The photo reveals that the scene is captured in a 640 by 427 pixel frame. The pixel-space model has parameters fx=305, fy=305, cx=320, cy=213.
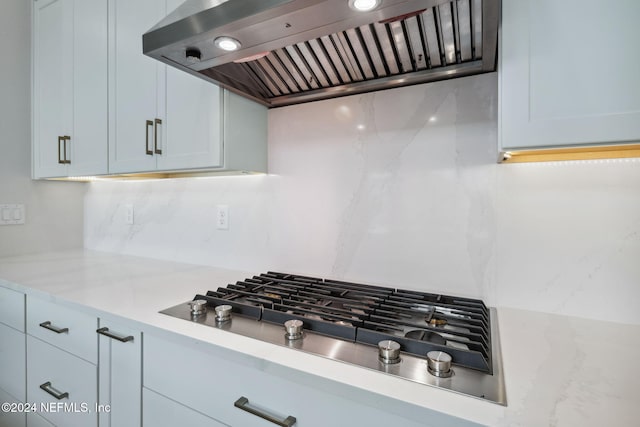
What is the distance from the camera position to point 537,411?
1.62 ft

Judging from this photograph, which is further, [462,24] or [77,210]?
[77,210]

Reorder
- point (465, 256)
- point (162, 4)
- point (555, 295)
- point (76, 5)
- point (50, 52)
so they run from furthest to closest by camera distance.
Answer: point (50, 52) → point (76, 5) → point (162, 4) → point (465, 256) → point (555, 295)

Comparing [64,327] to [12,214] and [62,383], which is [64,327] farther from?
[12,214]

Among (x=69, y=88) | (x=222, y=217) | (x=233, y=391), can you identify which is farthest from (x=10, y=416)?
(x=69, y=88)

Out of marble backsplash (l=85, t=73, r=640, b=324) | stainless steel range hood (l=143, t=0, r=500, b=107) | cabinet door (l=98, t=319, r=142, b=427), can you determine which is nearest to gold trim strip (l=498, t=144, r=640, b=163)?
marble backsplash (l=85, t=73, r=640, b=324)

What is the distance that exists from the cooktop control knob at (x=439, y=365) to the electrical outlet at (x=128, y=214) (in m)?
1.87

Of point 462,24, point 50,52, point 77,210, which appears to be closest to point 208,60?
point 462,24

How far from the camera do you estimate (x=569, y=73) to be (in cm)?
70

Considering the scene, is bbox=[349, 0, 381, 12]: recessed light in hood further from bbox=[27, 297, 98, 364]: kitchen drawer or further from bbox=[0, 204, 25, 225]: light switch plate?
bbox=[0, 204, 25, 225]: light switch plate

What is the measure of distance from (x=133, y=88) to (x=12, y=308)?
105 centimetres

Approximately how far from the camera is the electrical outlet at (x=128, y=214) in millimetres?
1857

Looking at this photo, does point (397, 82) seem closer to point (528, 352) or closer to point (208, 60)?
point (208, 60)

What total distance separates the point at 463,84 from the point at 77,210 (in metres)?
2.41

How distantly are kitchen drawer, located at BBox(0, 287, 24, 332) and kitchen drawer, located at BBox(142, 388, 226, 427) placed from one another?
0.78 meters
